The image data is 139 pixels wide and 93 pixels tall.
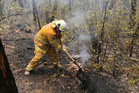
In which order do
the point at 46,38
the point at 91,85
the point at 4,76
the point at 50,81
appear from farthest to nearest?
the point at 46,38 → the point at 50,81 → the point at 91,85 → the point at 4,76

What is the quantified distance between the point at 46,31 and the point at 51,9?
9.69 ft

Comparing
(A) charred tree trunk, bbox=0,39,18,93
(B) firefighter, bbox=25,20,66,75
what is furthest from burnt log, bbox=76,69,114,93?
(A) charred tree trunk, bbox=0,39,18,93

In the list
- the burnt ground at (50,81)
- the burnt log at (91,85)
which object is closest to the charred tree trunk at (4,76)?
the burnt ground at (50,81)

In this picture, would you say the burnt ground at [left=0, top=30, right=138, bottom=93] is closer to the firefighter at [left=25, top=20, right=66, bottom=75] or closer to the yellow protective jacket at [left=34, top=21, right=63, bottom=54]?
the firefighter at [left=25, top=20, right=66, bottom=75]

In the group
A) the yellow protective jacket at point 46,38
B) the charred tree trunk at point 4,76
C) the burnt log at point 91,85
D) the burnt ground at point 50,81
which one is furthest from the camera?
the yellow protective jacket at point 46,38

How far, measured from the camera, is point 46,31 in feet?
11.1

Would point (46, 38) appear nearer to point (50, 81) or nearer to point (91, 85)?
point (50, 81)

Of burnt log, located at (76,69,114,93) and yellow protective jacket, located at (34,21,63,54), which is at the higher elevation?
yellow protective jacket, located at (34,21,63,54)

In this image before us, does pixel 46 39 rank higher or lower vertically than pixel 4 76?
higher

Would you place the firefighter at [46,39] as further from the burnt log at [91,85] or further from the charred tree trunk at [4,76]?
the charred tree trunk at [4,76]

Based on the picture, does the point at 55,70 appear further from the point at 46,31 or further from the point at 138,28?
the point at 138,28

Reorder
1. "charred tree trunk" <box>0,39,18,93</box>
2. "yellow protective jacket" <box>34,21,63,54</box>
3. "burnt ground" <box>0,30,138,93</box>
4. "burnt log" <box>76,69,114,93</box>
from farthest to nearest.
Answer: "yellow protective jacket" <box>34,21,63,54</box>
"burnt ground" <box>0,30,138,93</box>
"burnt log" <box>76,69,114,93</box>
"charred tree trunk" <box>0,39,18,93</box>

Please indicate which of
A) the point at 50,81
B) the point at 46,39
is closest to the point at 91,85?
the point at 50,81

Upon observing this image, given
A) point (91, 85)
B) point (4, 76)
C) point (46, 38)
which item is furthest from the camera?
point (46, 38)
